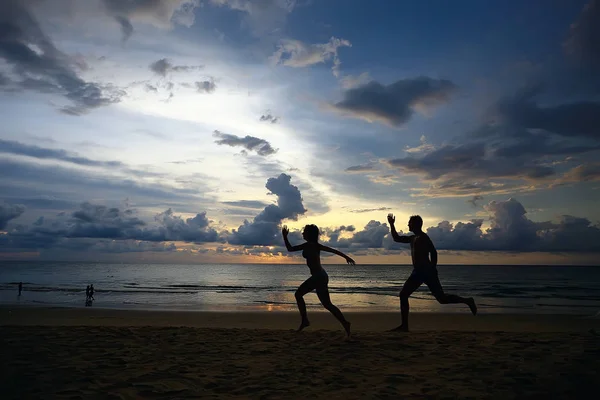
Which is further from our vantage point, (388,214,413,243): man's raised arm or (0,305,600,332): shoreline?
(0,305,600,332): shoreline

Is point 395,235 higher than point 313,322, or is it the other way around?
point 395,235

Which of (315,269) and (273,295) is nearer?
(315,269)

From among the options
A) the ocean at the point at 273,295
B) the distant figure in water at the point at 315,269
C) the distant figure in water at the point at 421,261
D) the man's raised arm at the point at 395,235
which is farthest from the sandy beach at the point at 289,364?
the ocean at the point at 273,295

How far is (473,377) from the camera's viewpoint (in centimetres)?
504

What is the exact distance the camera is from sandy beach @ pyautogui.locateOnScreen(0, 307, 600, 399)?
453 centimetres

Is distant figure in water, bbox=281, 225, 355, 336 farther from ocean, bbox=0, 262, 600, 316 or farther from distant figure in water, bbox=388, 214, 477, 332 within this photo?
ocean, bbox=0, 262, 600, 316

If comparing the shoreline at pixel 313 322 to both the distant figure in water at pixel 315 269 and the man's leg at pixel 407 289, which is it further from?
the distant figure in water at pixel 315 269

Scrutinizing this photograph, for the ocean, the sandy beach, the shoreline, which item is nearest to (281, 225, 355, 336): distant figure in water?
the sandy beach

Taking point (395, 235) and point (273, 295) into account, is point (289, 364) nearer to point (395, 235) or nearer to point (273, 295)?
point (395, 235)

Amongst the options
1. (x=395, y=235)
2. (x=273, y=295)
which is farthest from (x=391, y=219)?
(x=273, y=295)

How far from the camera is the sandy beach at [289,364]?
14.9 feet

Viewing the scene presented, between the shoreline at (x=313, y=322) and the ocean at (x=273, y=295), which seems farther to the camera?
the ocean at (x=273, y=295)

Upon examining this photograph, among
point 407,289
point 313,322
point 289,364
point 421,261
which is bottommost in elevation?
point 313,322

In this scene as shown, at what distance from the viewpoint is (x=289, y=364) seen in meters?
5.83
